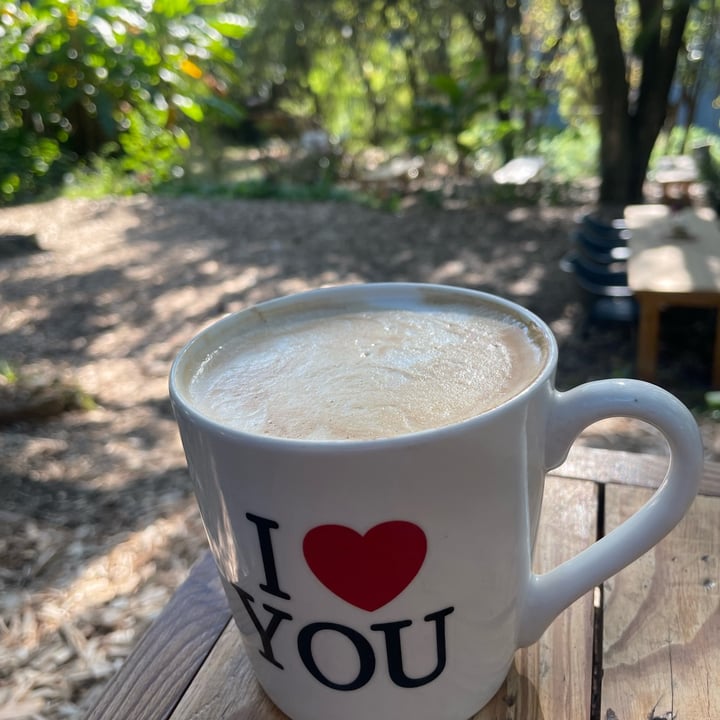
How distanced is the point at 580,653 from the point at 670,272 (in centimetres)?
262

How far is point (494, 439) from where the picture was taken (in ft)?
1.31

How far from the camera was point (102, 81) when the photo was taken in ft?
17.7

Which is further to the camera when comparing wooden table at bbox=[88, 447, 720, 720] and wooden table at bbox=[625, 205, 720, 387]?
wooden table at bbox=[625, 205, 720, 387]

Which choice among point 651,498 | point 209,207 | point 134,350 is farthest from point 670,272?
point 209,207

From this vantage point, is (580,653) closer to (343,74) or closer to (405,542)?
(405,542)

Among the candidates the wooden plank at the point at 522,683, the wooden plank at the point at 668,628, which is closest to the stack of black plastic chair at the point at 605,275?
the wooden plank at the point at 668,628

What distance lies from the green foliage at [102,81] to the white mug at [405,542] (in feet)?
16.1

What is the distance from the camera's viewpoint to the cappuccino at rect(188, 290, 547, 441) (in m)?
0.43

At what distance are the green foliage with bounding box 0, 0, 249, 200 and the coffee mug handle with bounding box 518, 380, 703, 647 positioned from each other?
495cm

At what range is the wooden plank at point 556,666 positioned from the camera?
51 centimetres

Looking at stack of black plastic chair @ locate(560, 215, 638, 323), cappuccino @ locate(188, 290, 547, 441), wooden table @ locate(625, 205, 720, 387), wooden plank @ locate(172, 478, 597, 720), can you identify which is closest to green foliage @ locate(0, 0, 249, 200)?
stack of black plastic chair @ locate(560, 215, 638, 323)

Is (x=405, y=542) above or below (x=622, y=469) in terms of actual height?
above

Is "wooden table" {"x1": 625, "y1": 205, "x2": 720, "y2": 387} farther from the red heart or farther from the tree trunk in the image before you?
the red heart

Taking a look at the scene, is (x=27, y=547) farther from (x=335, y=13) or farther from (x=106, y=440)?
(x=335, y=13)
